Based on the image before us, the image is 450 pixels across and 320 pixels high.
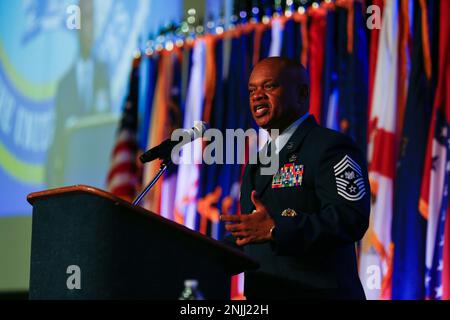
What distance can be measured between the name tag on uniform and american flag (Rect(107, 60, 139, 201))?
10.8 feet

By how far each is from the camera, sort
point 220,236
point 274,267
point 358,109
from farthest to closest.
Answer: point 220,236 < point 358,109 < point 274,267

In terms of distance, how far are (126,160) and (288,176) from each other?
341 centimetres

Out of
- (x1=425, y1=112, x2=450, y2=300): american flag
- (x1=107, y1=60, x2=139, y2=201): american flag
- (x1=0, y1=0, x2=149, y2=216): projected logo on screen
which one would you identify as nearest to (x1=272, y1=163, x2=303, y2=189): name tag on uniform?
(x1=425, y1=112, x2=450, y2=300): american flag

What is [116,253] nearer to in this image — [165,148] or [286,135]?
[165,148]

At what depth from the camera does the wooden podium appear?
6.44 ft

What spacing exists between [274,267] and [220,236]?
8.91 ft

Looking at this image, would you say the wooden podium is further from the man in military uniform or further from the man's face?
the man's face

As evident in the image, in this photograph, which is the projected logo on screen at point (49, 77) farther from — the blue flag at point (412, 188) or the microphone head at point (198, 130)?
the microphone head at point (198, 130)

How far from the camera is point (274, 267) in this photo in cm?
244

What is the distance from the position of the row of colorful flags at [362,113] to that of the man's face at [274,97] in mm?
1739

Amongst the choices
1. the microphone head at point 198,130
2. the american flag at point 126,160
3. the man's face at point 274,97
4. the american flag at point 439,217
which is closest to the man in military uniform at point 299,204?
the man's face at point 274,97
